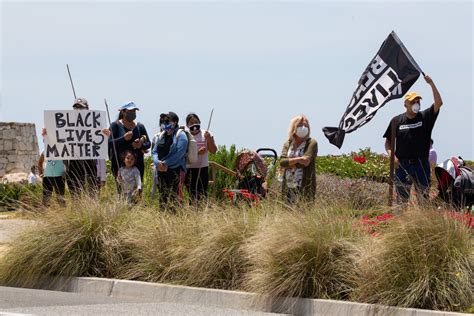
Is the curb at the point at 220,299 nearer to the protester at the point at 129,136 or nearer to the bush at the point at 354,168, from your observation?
the protester at the point at 129,136

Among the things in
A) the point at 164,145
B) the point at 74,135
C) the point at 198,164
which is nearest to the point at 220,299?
the point at 164,145

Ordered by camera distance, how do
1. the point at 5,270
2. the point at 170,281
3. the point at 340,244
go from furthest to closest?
the point at 5,270 → the point at 170,281 → the point at 340,244

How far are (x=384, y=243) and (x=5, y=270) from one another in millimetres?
4639

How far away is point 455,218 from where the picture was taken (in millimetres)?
10680

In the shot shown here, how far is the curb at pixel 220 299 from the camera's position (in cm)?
1027

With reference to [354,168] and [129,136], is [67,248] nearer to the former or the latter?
[129,136]

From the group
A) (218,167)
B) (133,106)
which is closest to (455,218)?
(133,106)

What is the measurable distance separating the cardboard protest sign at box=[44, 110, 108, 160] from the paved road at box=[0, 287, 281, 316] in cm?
527

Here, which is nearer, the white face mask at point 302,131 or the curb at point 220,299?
the curb at point 220,299

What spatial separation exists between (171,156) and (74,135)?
154cm

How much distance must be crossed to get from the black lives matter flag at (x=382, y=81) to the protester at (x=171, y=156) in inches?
91.8

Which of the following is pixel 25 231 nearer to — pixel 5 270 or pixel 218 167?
pixel 5 270

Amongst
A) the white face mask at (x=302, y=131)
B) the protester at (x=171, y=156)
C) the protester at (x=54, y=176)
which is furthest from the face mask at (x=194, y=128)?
the white face mask at (x=302, y=131)

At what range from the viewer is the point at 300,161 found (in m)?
15.1
